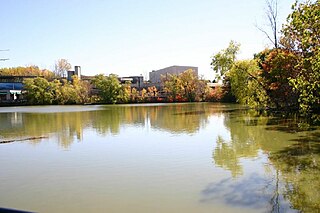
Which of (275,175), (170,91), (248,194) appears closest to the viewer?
(248,194)

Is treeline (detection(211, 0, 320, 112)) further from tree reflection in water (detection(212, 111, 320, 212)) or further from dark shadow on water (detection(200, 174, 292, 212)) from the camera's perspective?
dark shadow on water (detection(200, 174, 292, 212))

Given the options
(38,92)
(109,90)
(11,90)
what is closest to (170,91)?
(109,90)

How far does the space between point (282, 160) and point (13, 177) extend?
7.11 m

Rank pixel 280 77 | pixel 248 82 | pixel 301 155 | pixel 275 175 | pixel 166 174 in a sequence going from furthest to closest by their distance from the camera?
pixel 248 82
pixel 280 77
pixel 301 155
pixel 166 174
pixel 275 175

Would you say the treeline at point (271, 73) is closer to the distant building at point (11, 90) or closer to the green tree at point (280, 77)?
the green tree at point (280, 77)

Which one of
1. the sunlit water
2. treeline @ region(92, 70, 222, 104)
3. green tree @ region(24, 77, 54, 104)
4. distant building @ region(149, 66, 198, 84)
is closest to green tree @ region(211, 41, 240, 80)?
the sunlit water

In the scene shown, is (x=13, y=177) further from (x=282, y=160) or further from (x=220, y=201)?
(x=282, y=160)

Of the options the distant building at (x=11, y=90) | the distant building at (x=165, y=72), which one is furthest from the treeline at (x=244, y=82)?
the distant building at (x=165, y=72)

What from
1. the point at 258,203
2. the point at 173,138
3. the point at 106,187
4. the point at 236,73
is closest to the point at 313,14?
the point at 258,203

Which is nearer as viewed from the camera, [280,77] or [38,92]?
[280,77]

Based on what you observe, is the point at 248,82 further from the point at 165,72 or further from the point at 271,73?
the point at 165,72

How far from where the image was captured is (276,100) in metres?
23.9

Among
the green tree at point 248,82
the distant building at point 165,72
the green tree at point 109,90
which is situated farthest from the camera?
the distant building at point 165,72

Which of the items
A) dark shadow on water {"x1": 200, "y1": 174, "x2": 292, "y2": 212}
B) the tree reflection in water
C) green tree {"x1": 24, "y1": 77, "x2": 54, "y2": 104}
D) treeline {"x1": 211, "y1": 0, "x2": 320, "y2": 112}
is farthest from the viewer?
green tree {"x1": 24, "y1": 77, "x2": 54, "y2": 104}
